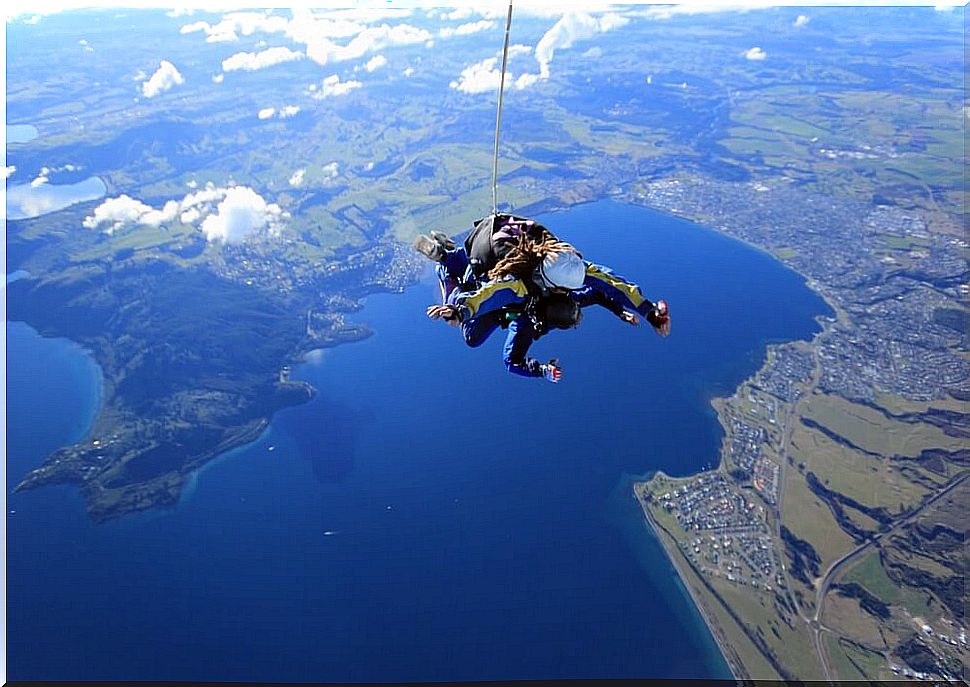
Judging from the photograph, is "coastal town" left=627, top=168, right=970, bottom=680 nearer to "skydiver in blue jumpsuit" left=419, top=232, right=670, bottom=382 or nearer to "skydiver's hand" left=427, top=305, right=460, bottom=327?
"skydiver in blue jumpsuit" left=419, top=232, right=670, bottom=382

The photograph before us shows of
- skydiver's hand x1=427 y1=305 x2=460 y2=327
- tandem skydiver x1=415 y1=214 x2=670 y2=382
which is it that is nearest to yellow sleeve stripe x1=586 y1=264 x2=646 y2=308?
tandem skydiver x1=415 y1=214 x2=670 y2=382

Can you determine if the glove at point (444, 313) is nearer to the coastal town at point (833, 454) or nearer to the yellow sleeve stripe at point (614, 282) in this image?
the yellow sleeve stripe at point (614, 282)

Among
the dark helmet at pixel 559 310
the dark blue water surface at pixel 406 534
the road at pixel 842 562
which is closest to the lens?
the dark helmet at pixel 559 310

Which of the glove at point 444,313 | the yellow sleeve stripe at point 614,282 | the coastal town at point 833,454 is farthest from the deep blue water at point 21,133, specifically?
the yellow sleeve stripe at point 614,282

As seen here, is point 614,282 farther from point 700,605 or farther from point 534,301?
point 700,605

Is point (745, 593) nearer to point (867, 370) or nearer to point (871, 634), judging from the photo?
point (871, 634)

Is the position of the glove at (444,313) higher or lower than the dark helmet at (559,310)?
higher

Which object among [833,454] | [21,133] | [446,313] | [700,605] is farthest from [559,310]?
[21,133]

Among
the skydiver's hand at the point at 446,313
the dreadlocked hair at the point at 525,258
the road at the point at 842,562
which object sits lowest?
the road at the point at 842,562
